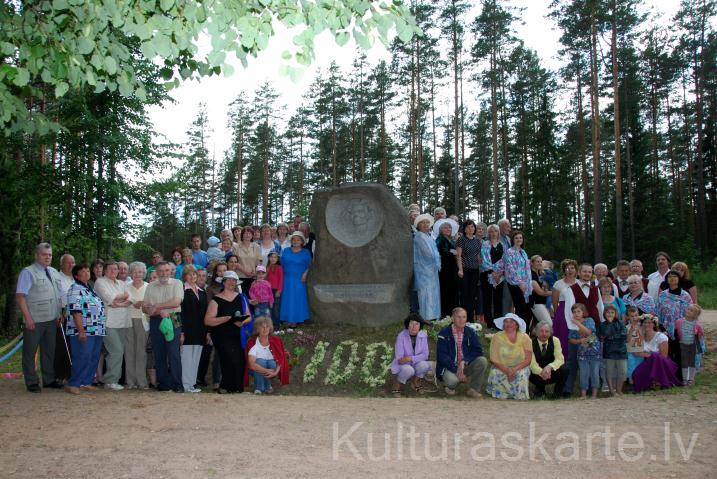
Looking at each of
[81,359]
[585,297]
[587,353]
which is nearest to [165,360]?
[81,359]

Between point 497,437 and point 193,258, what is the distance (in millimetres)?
5911

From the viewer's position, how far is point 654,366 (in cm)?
702

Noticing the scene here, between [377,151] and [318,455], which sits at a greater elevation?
[377,151]

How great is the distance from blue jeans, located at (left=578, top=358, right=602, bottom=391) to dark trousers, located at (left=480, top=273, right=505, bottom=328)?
2085mm

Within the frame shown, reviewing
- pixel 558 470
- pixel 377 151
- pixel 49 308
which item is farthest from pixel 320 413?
pixel 377 151

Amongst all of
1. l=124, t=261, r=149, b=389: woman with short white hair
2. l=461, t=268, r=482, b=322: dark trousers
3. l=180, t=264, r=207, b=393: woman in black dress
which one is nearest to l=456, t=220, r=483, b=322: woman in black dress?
l=461, t=268, r=482, b=322: dark trousers

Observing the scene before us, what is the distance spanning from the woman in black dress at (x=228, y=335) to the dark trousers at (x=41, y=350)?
1.78 m

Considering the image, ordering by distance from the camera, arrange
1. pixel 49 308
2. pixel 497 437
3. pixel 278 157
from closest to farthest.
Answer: pixel 497 437, pixel 49 308, pixel 278 157

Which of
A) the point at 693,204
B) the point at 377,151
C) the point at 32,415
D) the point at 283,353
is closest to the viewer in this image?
the point at 32,415

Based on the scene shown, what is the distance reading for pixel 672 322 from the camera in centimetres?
744

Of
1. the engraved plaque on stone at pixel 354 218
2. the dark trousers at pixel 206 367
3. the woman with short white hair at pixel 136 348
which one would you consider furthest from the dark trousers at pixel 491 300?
the woman with short white hair at pixel 136 348

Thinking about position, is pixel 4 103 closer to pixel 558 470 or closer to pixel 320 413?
pixel 320 413

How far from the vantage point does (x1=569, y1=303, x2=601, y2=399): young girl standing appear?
22.8ft

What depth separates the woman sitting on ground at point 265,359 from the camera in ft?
23.1
